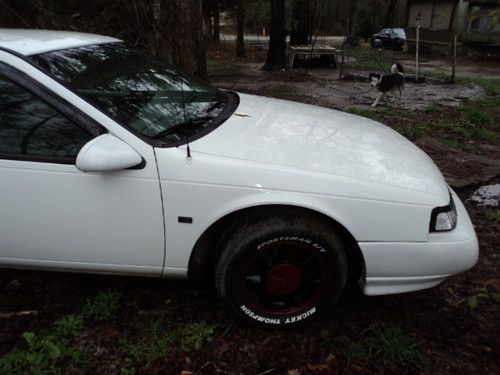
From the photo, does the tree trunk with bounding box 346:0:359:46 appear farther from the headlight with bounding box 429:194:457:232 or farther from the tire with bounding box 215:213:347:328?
the tire with bounding box 215:213:347:328

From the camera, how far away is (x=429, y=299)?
282 centimetres

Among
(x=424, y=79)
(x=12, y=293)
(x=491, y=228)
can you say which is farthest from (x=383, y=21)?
(x=12, y=293)

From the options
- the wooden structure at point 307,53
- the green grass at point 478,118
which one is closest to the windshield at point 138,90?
the green grass at point 478,118

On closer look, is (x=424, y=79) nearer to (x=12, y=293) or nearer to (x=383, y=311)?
(x=383, y=311)

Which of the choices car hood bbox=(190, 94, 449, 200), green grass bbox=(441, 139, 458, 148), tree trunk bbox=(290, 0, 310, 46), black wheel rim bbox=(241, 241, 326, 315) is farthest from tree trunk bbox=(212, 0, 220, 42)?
black wheel rim bbox=(241, 241, 326, 315)

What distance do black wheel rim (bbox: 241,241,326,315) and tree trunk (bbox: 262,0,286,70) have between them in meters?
12.3

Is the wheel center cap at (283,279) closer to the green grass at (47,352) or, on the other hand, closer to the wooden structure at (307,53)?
the green grass at (47,352)

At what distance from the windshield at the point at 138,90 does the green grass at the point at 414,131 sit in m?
3.90

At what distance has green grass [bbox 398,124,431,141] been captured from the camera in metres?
6.20

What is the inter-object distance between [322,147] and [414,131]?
173 inches

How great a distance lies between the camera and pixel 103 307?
2.61m

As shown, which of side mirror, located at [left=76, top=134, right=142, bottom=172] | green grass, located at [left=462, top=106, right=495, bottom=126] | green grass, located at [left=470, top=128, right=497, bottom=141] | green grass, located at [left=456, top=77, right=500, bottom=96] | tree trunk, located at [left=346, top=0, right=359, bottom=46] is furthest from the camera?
tree trunk, located at [left=346, top=0, right=359, bottom=46]

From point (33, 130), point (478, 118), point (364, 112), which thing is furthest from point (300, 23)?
point (33, 130)

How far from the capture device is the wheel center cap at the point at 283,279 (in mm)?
2332
